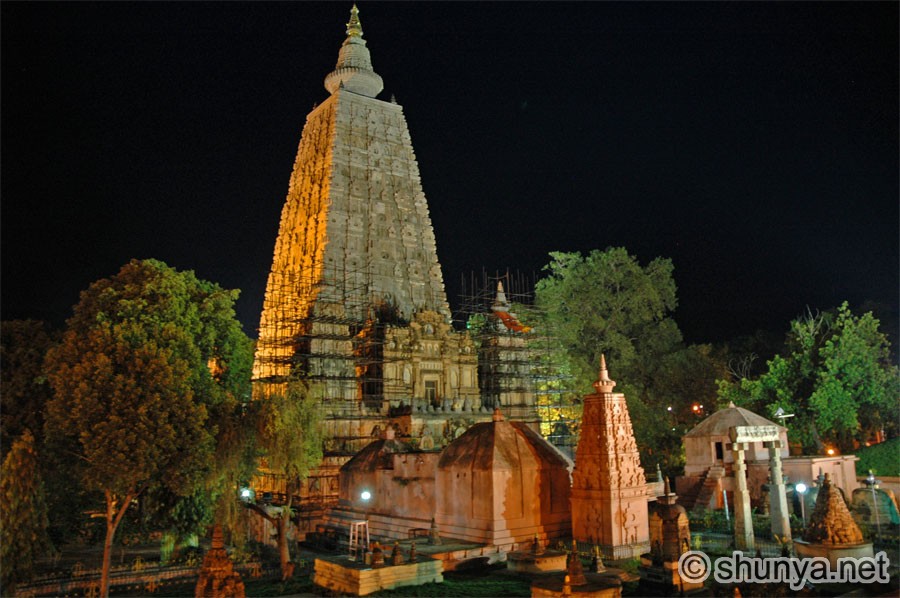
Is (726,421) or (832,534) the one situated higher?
(726,421)

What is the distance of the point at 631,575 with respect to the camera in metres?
16.5

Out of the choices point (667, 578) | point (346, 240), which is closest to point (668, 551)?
point (667, 578)

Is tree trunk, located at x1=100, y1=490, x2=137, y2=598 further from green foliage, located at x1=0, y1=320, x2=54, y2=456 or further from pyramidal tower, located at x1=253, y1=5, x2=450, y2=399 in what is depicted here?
pyramidal tower, located at x1=253, y1=5, x2=450, y2=399

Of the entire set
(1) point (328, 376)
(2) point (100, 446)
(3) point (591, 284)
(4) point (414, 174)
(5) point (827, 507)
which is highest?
(4) point (414, 174)

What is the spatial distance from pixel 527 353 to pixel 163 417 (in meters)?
26.8

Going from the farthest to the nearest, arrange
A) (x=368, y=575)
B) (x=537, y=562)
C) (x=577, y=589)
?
1. (x=537, y=562)
2. (x=368, y=575)
3. (x=577, y=589)

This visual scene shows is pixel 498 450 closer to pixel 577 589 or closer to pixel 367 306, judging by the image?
pixel 577 589

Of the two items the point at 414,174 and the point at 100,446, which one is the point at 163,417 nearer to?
the point at 100,446

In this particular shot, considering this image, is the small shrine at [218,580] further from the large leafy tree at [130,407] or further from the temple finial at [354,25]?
the temple finial at [354,25]

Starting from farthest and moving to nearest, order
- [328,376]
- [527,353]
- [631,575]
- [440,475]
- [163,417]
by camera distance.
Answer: [527,353] → [328,376] → [440,475] → [163,417] → [631,575]

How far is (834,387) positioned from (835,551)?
20535 mm

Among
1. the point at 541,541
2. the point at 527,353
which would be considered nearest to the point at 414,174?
the point at 527,353

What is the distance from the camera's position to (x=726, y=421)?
2980 cm

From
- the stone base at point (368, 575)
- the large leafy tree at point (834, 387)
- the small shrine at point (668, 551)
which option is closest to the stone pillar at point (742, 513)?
the small shrine at point (668, 551)
